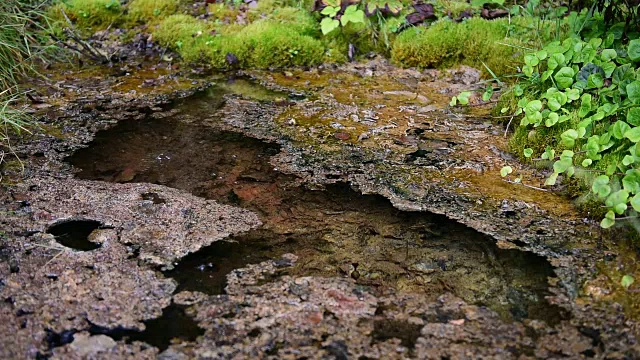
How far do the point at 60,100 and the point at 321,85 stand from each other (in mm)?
1773

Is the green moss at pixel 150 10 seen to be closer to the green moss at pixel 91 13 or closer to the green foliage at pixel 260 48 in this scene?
the green moss at pixel 91 13

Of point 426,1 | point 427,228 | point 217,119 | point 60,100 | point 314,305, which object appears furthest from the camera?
point 426,1

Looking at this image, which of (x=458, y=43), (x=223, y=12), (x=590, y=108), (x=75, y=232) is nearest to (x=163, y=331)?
(x=75, y=232)

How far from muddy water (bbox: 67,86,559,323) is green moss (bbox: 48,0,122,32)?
227cm

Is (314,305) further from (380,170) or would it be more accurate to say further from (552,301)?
(380,170)

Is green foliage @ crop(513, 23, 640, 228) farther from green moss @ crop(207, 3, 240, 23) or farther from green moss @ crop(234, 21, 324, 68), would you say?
green moss @ crop(207, 3, 240, 23)

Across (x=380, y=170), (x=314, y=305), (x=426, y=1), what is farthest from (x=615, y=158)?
(x=426, y=1)

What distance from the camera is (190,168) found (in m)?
2.86

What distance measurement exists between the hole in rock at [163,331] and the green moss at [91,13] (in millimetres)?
3841

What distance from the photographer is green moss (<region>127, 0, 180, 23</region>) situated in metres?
4.96

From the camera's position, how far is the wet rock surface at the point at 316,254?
173 cm

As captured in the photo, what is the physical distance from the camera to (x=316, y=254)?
2172 millimetres

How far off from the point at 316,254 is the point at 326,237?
130mm

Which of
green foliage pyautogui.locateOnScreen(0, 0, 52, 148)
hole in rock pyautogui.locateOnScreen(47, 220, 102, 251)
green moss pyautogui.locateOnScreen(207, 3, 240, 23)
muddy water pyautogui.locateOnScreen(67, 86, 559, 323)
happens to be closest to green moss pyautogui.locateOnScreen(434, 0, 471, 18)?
green moss pyautogui.locateOnScreen(207, 3, 240, 23)
